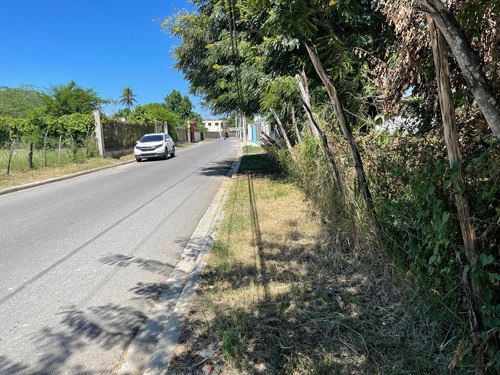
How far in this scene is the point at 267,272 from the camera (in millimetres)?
3818

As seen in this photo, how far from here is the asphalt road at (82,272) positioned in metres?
2.79

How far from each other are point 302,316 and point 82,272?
9.42 ft

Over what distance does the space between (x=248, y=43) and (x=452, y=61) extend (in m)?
7.07

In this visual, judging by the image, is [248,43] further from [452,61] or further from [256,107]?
[452,61]

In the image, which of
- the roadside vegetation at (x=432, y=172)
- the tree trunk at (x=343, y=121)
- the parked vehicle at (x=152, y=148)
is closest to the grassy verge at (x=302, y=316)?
the roadside vegetation at (x=432, y=172)

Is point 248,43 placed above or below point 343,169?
above

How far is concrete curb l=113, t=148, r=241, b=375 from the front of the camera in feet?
8.36

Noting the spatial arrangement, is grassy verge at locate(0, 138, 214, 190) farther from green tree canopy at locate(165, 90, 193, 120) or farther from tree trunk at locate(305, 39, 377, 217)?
green tree canopy at locate(165, 90, 193, 120)

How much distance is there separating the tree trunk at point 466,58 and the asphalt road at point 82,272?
10.2ft

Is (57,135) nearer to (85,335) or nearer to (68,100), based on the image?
(68,100)

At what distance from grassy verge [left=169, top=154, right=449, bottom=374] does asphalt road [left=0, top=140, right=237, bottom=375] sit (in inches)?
27.4

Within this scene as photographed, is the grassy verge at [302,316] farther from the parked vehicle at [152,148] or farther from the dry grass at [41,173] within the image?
the parked vehicle at [152,148]

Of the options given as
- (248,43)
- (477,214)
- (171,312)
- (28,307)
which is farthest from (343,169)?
(248,43)

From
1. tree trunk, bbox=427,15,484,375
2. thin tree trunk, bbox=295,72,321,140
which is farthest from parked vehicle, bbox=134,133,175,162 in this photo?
tree trunk, bbox=427,15,484,375
